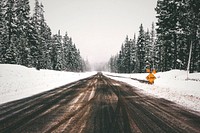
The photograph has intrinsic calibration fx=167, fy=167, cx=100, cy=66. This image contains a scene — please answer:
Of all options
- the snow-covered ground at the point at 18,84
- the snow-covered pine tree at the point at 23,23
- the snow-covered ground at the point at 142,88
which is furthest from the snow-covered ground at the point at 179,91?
the snow-covered pine tree at the point at 23,23

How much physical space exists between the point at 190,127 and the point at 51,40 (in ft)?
203

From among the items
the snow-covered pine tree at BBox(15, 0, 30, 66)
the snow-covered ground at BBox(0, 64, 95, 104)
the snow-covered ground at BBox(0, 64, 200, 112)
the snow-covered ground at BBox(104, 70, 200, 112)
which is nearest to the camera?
the snow-covered ground at BBox(104, 70, 200, 112)

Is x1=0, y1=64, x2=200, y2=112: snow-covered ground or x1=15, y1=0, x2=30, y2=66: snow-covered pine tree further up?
x1=15, y1=0, x2=30, y2=66: snow-covered pine tree

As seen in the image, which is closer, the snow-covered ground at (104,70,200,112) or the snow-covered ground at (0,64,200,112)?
the snow-covered ground at (104,70,200,112)

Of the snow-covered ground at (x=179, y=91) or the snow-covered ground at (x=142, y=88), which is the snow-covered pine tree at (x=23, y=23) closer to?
the snow-covered ground at (x=142, y=88)

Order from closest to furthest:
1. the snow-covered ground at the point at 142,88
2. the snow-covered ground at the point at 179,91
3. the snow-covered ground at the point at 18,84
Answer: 1. the snow-covered ground at the point at 179,91
2. the snow-covered ground at the point at 142,88
3. the snow-covered ground at the point at 18,84

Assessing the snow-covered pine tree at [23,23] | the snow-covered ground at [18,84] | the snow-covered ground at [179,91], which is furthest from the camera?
the snow-covered pine tree at [23,23]

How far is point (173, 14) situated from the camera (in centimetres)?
3238

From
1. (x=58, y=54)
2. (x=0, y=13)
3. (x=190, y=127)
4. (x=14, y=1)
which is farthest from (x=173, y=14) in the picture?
(x=58, y=54)

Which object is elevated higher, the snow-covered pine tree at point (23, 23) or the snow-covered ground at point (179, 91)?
the snow-covered pine tree at point (23, 23)

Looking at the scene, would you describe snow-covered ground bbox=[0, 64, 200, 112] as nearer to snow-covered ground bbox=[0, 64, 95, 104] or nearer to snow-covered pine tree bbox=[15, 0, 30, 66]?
snow-covered ground bbox=[0, 64, 95, 104]

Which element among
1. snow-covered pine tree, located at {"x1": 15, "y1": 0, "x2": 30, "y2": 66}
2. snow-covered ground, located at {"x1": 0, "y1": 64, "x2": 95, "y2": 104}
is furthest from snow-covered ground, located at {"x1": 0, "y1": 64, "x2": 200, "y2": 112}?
snow-covered pine tree, located at {"x1": 15, "y1": 0, "x2": 30, "y2": 66}

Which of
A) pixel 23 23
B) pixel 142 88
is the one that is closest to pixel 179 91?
pixel 142 88

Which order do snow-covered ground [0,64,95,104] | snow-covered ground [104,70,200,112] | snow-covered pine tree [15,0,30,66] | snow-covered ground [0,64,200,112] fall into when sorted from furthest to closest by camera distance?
snow-covered pine tree [15,0,30,66], snow-covered ground [0,64,95,104], snow-covered ground [0,64,200,112], snow-covered ground [104,70,200,112]
